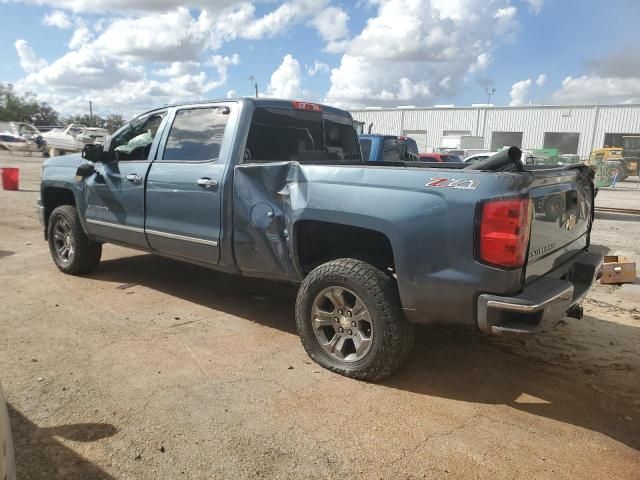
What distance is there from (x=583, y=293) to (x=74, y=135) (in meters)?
33.3

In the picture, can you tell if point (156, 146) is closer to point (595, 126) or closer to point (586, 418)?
point (586, 418)

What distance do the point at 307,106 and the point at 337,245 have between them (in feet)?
4.92

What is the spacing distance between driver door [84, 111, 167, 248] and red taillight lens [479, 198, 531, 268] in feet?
10.8

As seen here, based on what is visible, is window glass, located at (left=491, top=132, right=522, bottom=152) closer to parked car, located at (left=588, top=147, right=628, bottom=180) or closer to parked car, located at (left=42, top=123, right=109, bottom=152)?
parked car, located at (left=588, top=147, right=628, bottom=180)

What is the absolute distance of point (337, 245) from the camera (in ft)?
12.8

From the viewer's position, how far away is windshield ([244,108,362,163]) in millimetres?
4250

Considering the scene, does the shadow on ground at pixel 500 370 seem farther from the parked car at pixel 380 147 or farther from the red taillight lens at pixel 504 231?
the parked car at pixel 380 147

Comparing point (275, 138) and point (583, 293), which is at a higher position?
point (275, 138)

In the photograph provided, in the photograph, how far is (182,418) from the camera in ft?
9.77

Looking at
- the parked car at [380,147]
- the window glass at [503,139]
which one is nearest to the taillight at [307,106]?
the parked car at [380,147]

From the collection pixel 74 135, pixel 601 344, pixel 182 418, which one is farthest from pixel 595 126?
pixel 182 418

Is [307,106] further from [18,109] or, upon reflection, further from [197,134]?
[18,109]

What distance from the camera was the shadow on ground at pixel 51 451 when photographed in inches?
96.8

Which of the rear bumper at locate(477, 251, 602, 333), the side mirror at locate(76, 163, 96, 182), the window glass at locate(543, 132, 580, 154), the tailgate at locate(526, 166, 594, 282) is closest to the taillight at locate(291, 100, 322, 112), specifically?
the tailgate at locate(526, 166, 594, 282)
